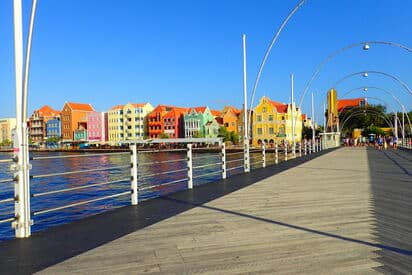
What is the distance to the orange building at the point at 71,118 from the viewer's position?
129250 mm

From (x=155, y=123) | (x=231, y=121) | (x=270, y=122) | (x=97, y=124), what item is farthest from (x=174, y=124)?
(x=97, y=124)

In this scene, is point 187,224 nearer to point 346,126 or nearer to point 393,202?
point 393,202

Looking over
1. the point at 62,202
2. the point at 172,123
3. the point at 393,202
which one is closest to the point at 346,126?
the point at 172,123

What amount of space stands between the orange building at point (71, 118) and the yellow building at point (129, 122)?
1403cm

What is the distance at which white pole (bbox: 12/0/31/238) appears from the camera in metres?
5.04

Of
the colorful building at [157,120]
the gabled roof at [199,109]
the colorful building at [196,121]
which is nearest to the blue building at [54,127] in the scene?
the colorful building at [157,120]

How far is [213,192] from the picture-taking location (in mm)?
9227

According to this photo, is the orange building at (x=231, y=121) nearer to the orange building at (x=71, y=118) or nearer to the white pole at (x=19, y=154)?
the orange building at (x=71, y=118)

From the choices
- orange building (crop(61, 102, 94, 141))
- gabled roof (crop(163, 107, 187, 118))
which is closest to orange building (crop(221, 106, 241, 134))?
gabled roof (crop(163, 107, 187, 118))

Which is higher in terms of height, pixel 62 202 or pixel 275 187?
pixel 275 187

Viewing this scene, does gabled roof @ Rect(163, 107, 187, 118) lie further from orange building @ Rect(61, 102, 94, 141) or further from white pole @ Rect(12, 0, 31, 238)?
white pole @ Rect(12, 0, 31, 238)

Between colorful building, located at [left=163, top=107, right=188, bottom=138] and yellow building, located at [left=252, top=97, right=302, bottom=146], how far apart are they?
2173 centimetres

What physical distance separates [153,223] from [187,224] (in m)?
0.49

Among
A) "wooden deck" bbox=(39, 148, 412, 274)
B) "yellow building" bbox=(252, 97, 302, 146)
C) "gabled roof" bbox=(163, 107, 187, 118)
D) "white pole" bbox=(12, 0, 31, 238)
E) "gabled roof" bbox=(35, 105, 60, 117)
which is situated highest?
"gabled roof" bbox=(35, 105, 60, 117)
